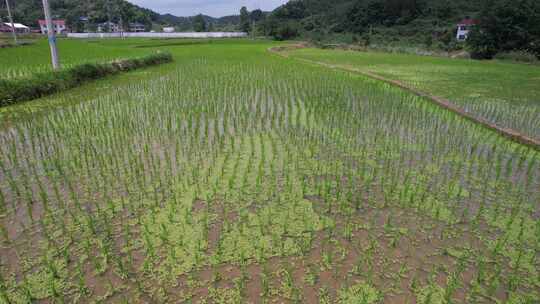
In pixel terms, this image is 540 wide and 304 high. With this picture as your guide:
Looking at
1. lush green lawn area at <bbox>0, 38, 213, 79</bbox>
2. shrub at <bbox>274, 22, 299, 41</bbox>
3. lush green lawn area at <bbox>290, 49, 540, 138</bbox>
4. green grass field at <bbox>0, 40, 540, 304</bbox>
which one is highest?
shrub at <bbox>274, 22, 299, 41</bbox>

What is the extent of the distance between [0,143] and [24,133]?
435 millimetres

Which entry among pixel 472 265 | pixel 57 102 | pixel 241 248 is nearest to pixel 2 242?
pixel 241 248

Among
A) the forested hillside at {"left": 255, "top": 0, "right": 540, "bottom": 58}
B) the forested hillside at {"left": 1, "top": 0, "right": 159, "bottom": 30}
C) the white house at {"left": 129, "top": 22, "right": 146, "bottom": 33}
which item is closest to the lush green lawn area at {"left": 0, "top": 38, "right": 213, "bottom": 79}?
the forested hillside at {"left": 255, "top": 0, "right": 540, "bottom": 58}

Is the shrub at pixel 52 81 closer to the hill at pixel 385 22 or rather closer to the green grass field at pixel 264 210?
the green grass field at pixel 264 210

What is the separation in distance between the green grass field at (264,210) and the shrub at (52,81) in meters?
1.66

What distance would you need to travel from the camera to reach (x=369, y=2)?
179 ft

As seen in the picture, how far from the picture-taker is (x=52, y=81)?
26.5 feet

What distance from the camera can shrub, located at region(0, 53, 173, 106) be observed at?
688 cm

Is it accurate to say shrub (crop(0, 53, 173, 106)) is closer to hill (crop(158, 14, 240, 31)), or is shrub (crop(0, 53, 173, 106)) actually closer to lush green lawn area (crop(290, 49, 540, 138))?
lush green lawn area (crop(290, 49, 540, 138))

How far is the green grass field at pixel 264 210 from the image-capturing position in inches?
82.5

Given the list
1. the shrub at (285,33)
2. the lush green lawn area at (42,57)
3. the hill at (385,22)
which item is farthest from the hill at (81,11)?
the lush green lawn area at (42,57)

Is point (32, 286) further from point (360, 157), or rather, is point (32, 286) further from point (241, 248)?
point (360, 157)

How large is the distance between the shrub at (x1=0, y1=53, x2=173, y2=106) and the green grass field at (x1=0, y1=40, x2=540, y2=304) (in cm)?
166

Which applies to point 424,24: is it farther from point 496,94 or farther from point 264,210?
point 264,210
